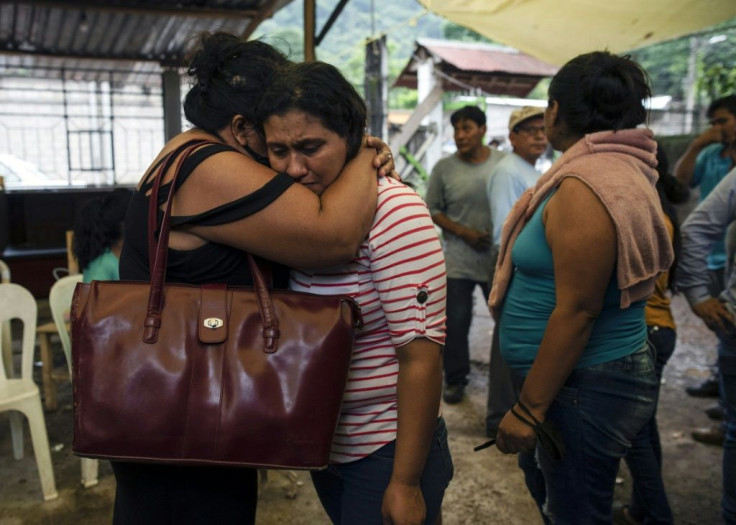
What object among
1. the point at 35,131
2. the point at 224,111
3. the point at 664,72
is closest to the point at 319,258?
the point at 224,111

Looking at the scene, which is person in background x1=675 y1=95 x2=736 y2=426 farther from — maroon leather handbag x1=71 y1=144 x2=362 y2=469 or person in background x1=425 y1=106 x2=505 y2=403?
maroon leather handbag x1=71 y1=144 x2=362 y2=469

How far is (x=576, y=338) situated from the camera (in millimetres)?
1567

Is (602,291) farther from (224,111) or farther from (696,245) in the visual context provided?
(696,245)

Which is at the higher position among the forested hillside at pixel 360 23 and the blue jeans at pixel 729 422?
the forested hillside at pixel 360 23

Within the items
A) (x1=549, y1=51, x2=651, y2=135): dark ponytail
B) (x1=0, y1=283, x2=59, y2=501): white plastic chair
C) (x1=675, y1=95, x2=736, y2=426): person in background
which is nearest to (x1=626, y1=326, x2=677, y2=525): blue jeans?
(x1=549, y1=51, x2=651, y2=135): dark ponytail

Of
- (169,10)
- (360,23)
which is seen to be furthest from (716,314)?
(360,23)

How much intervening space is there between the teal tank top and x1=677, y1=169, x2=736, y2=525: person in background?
0.75m

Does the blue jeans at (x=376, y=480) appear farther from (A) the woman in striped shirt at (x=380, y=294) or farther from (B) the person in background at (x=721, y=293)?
(B) the person in background at (x=721, y=293)

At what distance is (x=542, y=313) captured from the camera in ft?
5.63

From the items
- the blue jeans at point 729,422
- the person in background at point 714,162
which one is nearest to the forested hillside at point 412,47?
the blue jeans at point 729,422

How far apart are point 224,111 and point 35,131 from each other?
8443 millimetres

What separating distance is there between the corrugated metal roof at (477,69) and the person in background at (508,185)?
5737 mm

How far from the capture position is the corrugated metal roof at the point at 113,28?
6312 mm

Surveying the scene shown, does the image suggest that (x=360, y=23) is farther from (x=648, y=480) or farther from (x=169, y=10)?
(x=648, y=480)
